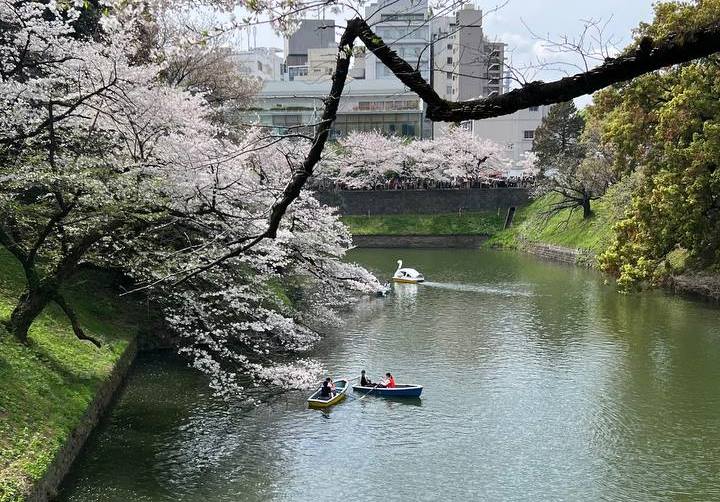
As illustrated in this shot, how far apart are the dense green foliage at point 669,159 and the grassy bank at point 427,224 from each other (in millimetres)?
25458

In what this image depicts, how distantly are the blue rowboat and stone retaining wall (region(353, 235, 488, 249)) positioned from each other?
33.1 metres

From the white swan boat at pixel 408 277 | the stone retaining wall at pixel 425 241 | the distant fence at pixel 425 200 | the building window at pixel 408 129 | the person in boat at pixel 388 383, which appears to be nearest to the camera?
the person in boat at pixel 388 383

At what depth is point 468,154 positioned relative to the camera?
5628 cm

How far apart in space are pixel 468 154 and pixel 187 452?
47.6 m

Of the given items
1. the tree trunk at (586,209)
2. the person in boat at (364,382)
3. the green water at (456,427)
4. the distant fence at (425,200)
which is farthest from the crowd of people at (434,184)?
the person in boat at (364,382)

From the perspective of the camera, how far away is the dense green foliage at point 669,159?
20.4 m

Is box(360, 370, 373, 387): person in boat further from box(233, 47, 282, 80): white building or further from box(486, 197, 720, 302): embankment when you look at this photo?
box(233, 47, 282, 80): white building

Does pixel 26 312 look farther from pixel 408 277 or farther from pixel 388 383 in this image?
pixel 408 277

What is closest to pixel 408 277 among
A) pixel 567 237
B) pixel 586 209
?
pixel 567 237

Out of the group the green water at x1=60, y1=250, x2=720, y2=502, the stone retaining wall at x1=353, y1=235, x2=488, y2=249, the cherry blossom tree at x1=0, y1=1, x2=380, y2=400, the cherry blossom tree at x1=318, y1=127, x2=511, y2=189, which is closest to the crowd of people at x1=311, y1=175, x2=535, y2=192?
the cherry blossom tree at x1=318, y1=127, x2=511, y2=189

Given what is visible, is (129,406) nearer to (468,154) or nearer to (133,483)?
(133,483)

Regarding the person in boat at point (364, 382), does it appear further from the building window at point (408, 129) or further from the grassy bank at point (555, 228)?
the building window at point (408, 129)

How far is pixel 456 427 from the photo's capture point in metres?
12.8

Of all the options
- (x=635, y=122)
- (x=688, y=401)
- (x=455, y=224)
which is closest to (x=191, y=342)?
(x=688, y=401)
